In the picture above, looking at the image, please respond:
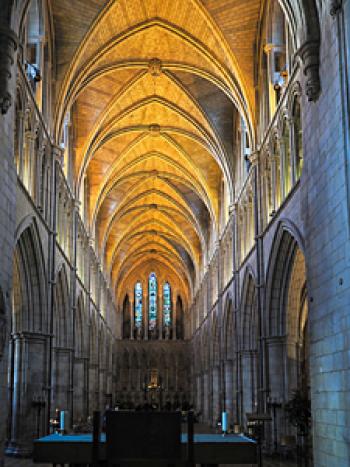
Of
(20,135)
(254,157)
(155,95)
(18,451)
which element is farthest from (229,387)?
(20,135)

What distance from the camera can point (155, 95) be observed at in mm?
32625

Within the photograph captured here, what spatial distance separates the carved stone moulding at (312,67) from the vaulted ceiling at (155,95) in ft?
30.9

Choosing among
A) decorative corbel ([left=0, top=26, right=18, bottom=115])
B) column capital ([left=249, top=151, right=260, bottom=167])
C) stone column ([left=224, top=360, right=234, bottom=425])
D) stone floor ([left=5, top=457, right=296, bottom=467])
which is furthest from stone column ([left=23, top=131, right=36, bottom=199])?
stone column ([left=224, top=360, right=234, bottom=425])

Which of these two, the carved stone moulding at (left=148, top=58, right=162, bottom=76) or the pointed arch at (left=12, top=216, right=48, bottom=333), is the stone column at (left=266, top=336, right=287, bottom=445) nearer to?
the pointed arch at (left=12, top=216, right=48, bottom=333)

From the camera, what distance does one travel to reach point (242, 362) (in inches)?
1192

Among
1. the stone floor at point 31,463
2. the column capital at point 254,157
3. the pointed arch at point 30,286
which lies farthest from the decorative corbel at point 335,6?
the stone floor at point 31,463

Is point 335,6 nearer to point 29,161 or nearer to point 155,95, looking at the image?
point 29,161

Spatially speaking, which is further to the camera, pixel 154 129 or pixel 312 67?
Answer: pixel 154 129

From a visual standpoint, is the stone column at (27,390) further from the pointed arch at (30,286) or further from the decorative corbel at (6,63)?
the decorative corbel at (6,63)

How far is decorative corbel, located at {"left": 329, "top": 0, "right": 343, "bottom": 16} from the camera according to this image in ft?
45.4

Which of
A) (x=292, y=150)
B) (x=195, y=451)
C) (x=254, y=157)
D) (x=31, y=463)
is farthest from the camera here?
(x=254, y=157)

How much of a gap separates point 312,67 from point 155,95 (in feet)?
57.8

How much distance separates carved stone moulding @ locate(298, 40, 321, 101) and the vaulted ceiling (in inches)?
370

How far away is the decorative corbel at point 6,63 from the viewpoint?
15750 millimetres
